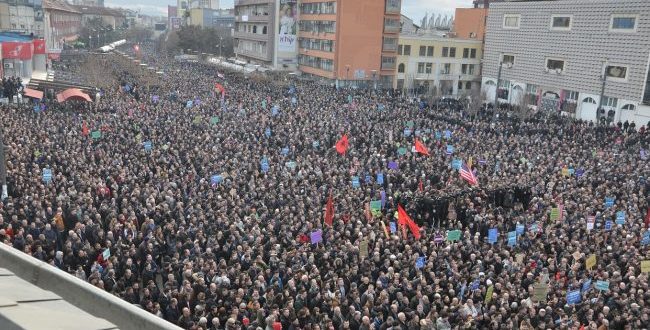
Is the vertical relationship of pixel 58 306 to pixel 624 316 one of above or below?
above

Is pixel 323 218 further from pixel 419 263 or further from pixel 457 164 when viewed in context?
pixel 457 164

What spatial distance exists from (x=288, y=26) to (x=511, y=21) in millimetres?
23535

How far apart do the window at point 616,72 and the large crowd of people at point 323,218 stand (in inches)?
481

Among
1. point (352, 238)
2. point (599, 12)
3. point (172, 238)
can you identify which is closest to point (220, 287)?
point (172, 238)

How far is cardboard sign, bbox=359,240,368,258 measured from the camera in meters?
12.2

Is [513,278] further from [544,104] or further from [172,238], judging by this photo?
[544,104]

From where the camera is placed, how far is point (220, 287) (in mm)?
9922

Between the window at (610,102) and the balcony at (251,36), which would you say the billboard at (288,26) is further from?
the window at (610,102)

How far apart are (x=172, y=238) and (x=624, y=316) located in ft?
29.7

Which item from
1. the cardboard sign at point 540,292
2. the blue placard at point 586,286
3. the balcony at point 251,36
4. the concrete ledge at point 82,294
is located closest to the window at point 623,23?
the blue placard at point 586,286

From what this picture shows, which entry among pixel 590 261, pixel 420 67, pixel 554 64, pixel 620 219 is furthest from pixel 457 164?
pixel 420 67

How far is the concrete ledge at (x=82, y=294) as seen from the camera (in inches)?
220

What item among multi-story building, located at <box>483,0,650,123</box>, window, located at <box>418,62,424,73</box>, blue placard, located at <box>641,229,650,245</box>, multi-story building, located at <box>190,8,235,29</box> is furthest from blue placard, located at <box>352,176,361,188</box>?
multi-story building, located at <box>190,8,235,29</box>

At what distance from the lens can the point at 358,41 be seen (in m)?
53.5
